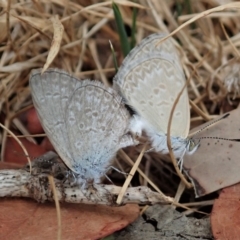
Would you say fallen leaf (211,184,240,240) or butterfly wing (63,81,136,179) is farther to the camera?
butterfly wing (63,81,136,179)

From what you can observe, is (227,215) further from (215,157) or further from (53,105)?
(53,105)

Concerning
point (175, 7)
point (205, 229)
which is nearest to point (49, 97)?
point (205, 229)

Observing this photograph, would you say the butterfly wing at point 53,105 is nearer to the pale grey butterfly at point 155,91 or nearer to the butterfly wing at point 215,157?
the pale grey butterfly at point 155,91

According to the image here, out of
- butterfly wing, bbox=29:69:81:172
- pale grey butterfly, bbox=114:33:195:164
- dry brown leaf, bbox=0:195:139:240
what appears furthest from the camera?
pale grey butterfly, bbox=114:33:195:164

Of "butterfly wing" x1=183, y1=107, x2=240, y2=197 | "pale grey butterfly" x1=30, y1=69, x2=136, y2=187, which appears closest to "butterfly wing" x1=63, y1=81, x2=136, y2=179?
"pale grey butterfly" x1=30, y1=69, x2=136, y2=187

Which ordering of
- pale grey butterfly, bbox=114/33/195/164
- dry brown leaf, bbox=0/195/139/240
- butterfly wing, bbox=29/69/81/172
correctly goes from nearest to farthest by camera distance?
dry brown leaf, bbox=0/195/139/240
butterfly wing, bbox=29/69/81/172
pale grey butterfly, bbox=114/33/195/164

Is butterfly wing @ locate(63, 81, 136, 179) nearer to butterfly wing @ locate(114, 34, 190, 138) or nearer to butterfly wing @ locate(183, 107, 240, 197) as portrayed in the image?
butterfly wing @ locate(114, 34, 190, 138)

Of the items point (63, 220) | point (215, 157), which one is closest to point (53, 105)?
point (63, 220)

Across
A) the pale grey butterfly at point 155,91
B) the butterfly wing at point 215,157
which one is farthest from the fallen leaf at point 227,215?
the pale grey butterfly at point 155,91
